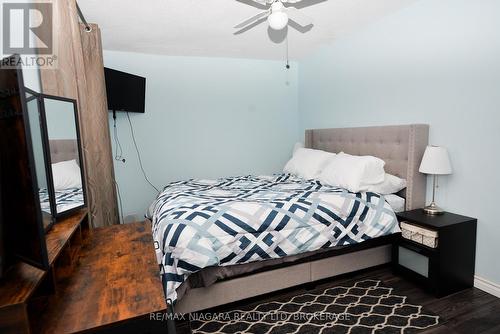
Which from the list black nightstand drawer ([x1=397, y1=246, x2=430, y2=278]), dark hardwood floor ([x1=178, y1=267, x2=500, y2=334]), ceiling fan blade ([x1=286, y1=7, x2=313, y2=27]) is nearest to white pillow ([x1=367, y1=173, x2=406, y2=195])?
black nightstand drawer ([x1=397, y1=246, x2=430, y2=278])

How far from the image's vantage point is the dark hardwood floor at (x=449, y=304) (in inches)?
70.0

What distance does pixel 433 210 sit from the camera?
2.38 metres

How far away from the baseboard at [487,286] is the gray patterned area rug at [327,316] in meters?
0.63

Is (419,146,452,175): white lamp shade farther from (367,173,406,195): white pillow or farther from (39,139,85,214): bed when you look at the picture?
(39,139,85,214): bed

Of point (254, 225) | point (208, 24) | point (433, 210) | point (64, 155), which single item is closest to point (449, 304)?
point (433, 210)

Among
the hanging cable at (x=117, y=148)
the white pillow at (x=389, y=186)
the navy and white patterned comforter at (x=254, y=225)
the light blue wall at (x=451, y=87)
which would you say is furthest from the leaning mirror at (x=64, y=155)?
the light blue wall at (x=451, y=87)

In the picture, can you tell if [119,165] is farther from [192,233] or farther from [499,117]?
[499,117]

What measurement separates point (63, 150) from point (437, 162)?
2.60 m

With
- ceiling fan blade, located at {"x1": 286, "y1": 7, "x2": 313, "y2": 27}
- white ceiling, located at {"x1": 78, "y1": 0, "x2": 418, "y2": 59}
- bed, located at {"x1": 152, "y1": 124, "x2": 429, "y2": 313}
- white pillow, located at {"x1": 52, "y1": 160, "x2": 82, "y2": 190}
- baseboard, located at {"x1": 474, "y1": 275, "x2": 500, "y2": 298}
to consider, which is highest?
white ceiling, located at {"x1": 78, "y1": 0, "x2": 418, "y2": 59}

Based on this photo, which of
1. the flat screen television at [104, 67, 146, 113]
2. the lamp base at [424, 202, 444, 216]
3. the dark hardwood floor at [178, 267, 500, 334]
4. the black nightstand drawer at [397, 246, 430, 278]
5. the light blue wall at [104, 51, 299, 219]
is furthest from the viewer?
the light blue wall at [104, 51, 299, 219]

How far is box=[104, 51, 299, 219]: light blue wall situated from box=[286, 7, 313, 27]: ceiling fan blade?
1.52 metres

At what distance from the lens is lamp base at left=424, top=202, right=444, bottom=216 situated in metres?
2.36

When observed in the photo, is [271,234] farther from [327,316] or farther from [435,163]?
[435,163]

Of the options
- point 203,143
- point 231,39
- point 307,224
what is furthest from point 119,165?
point 307,224
